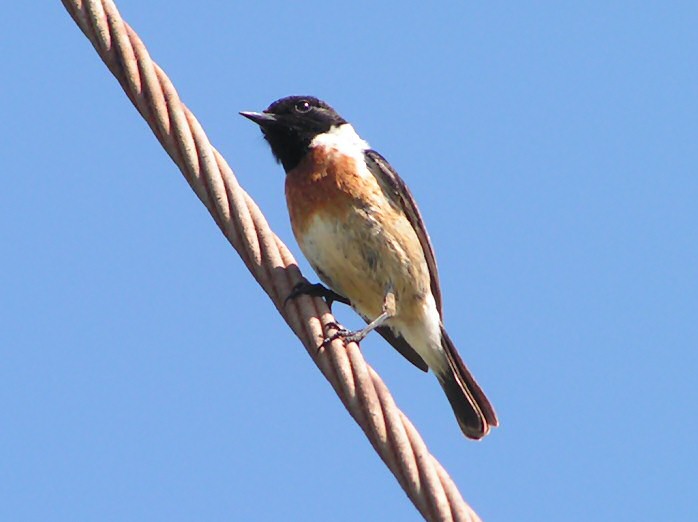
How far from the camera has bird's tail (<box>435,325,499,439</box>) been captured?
6.25 meters

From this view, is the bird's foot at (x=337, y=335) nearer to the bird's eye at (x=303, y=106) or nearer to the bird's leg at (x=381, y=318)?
the bird's leg at (x=381, y=318)

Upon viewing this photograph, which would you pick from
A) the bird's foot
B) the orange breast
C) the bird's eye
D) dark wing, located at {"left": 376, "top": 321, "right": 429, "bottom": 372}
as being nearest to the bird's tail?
dark wing, located at {"left": 376, "top": 321, "right": 429, "bottom": 372}

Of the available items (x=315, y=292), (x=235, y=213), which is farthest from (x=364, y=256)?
(x=235, y=213)

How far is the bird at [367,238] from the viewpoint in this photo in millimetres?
5754

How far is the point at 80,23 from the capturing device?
398 centimetres

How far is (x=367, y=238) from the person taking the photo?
5738 mm

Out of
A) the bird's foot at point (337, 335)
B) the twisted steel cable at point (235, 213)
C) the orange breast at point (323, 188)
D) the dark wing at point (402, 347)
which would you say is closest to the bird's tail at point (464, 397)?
the dark wing at point (402, 347)

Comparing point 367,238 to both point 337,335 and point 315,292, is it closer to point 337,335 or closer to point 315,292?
point 315,292

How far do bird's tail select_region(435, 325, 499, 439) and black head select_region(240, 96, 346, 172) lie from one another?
4.08 feet

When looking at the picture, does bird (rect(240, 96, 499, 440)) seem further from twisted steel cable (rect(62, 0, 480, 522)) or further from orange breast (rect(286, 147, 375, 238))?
twisted steel cable (rect(62, 0, 480, 522))

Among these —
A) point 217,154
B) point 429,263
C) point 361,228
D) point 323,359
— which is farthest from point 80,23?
point 429,263

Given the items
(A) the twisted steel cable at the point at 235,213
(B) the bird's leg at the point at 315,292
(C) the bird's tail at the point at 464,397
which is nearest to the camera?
(A) the twisted steel cable at the point at 235,213

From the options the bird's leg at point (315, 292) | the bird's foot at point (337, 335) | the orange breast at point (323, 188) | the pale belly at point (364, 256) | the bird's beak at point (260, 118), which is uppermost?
the bird's beak at point (260, 118)

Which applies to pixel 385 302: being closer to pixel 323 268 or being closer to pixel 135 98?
pixel 323 268
